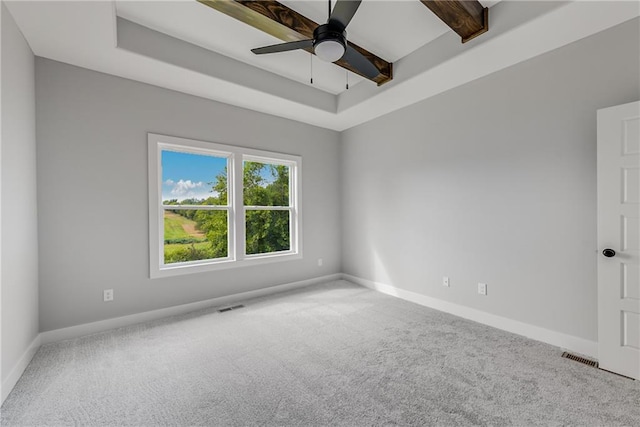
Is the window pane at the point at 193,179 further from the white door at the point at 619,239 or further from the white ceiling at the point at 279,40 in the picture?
the white door at the point at 619,239

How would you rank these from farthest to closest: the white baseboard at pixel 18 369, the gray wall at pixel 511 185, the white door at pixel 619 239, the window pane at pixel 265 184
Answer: the window pane at pixel 265 184, the gray wall at pixel 511 185, the white door at pixel 619 239, the white baseboard at pixel 18 369

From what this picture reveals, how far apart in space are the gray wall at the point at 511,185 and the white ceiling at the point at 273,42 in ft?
0.91

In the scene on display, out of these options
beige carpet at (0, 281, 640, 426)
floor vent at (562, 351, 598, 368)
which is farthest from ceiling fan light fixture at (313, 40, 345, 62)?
floor vent at (562, 351, 598, 368)

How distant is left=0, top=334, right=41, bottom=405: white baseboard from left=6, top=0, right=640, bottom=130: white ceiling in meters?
2.64

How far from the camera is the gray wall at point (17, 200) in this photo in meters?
1.90

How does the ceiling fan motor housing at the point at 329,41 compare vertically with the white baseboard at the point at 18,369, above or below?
above

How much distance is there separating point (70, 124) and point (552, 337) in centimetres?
512

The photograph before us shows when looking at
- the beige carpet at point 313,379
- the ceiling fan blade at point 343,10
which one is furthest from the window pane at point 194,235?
the ceiling fan blade at point 343,10

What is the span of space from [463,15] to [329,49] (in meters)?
1.26

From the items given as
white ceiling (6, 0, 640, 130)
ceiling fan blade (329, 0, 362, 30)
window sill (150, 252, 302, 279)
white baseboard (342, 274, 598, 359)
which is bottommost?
white baseboard (342, 274, 598, 359)

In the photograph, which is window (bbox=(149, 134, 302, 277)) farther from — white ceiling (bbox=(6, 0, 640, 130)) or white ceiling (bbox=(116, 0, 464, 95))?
white ceiling (bbox=(116, 0, 464, 95))

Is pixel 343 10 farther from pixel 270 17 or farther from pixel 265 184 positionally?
pixel 265 184

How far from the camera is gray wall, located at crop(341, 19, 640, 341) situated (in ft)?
7.70

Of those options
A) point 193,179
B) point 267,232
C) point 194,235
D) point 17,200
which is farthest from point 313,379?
point 193,179
